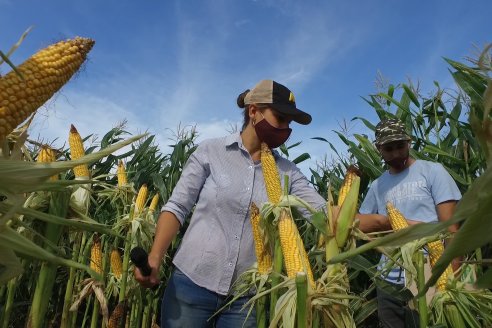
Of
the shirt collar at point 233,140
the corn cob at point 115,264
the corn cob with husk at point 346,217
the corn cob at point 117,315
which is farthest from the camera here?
the corn cob at point 115,264

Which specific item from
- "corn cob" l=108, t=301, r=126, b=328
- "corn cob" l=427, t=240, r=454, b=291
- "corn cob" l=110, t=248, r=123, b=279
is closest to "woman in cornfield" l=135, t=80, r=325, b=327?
"corn cob" l=427, t=240, r=454, b=291

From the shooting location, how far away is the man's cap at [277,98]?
7.27 feet

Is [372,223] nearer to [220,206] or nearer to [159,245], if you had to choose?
[220,206]

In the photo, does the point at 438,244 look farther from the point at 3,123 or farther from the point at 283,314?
the point at 3,123

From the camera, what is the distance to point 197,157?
7.69 ft

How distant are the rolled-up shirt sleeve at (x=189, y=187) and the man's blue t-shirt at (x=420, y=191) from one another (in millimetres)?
1119

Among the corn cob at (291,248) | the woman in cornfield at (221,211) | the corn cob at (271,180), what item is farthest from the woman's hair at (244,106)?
the corn cob at (291,248)

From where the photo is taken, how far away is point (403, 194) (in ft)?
8.50

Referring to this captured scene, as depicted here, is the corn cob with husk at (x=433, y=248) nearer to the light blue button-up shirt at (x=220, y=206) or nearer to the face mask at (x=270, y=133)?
the light blue button-up shirt at (x=220, y=206)

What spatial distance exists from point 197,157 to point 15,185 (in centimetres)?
152

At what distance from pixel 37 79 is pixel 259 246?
4.50ft

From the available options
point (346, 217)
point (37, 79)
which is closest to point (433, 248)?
point (346, 217)

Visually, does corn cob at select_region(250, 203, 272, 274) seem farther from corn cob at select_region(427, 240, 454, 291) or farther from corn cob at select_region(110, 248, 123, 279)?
corn cob at select_region(110, 248, 123, 279)

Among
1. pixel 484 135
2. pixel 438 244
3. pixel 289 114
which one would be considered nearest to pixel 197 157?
pixel 289 114
